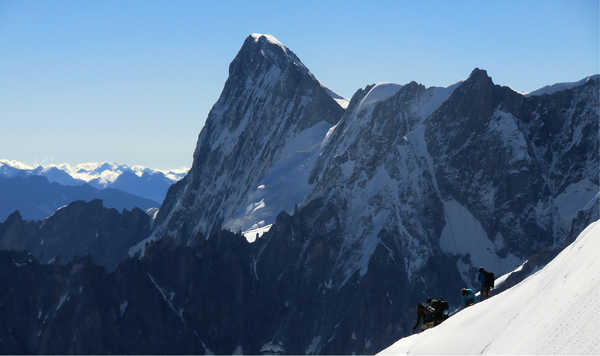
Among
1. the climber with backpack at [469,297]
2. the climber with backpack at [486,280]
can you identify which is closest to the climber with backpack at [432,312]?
the climber with backpack at [469,297]

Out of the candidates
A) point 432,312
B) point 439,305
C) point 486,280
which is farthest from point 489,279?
point 432,312

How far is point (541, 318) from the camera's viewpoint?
5959 cm

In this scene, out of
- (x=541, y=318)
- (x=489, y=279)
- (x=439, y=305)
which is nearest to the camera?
(x=541, y=318)

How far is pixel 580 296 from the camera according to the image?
5806 cm

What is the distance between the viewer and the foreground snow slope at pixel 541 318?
55.6 m

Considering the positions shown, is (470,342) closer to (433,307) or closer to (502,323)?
(502,323)

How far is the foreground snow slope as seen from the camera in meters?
55.6

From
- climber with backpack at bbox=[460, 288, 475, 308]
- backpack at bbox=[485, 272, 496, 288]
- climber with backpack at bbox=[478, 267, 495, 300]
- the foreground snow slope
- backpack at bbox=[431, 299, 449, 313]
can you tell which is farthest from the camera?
backpack at bbox=[485, 272, 496, 288]

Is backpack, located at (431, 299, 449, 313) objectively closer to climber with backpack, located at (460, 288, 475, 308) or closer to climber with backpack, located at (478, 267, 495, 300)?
climber with backpack, located at (460, 288, 475, 308)

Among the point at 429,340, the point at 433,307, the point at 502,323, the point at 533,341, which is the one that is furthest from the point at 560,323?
the point at 433,307

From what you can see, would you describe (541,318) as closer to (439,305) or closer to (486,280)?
(439,305)

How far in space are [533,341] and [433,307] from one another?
16.7m

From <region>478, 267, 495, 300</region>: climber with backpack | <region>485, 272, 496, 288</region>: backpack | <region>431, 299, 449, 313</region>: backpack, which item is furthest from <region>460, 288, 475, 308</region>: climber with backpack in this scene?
<region>431, 299, 449, 313</region>: backpack

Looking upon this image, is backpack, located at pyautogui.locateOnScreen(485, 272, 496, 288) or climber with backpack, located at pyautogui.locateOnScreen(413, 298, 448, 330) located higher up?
backpack, located at pyautogui.locateOnScreen(485, 272, 496, 288)
